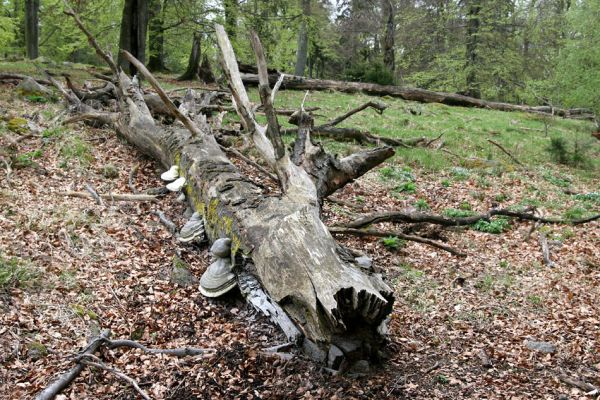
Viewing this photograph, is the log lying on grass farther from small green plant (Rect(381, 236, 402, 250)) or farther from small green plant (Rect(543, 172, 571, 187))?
small green plant (Rect(543, 172, 571, 187))

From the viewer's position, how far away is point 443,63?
27047 millimetres

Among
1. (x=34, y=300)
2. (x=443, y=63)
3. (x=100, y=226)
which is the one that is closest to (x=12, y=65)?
(x=100, y=226)

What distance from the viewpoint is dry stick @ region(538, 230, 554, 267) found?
6.26 meters

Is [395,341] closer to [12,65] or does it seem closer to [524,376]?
[524,376]

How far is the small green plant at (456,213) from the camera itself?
307 inches

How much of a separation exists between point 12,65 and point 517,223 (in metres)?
15.7

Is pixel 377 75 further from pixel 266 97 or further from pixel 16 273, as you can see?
pixel 16 273

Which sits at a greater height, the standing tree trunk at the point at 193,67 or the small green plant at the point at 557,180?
the standing tree trunk at the point at 193,67

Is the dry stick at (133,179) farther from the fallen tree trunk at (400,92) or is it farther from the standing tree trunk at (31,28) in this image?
the standing tree trunk at (31,28)

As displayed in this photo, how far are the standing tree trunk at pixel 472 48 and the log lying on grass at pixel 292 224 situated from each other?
2109 centimetres

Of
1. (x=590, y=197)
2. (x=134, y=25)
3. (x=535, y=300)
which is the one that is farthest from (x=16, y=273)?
(x=134, y=25)

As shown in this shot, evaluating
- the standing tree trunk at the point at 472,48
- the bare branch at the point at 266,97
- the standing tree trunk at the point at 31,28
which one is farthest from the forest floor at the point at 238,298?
the standing tree trunk at the point at 472,48

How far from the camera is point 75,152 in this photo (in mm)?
7676

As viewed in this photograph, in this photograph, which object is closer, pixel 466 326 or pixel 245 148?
pixel 466 326
